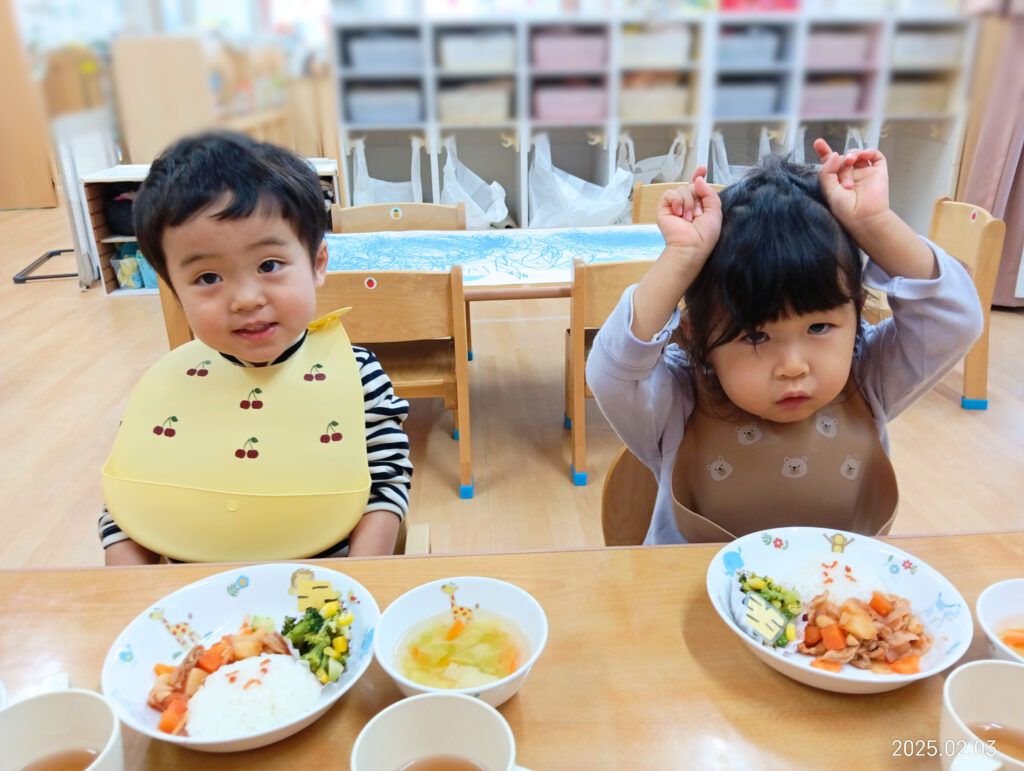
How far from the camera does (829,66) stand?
11.3 inches

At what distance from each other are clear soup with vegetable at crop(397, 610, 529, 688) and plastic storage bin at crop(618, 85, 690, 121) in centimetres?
41

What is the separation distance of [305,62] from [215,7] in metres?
0.03

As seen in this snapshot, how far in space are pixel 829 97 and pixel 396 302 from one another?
147cm

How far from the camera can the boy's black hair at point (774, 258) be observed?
0.72m

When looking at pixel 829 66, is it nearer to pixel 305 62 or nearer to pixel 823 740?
pixel 305 62

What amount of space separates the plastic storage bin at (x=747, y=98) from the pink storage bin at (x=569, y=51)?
0.06 metres

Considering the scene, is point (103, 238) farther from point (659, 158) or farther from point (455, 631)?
point (659, 158)

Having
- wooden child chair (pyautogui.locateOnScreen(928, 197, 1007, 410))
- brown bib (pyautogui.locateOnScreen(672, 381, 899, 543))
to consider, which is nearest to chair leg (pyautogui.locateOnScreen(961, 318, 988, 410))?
wooden child chair (pyautogui.locateOnScreen(928, 197, 1007, 410))

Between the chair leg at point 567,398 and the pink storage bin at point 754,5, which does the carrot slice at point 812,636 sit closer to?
the pink storage bin at point 754,5

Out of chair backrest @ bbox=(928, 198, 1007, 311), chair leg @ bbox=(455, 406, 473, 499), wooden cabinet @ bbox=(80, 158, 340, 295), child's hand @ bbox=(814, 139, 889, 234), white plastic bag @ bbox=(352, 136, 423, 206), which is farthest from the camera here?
wooden cabinet @ bbox=(80, 158, 340, 295)

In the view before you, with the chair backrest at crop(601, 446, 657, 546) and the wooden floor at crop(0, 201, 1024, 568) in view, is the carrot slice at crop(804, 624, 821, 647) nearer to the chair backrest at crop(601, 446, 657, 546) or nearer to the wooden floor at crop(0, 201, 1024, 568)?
the chair backrest at crop(601, 446, 657, 546)

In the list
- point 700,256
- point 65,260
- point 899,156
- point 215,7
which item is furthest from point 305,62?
point 65,260

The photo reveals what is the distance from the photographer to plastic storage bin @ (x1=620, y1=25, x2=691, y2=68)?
26 centimetres

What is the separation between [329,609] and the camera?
62 centimetres
